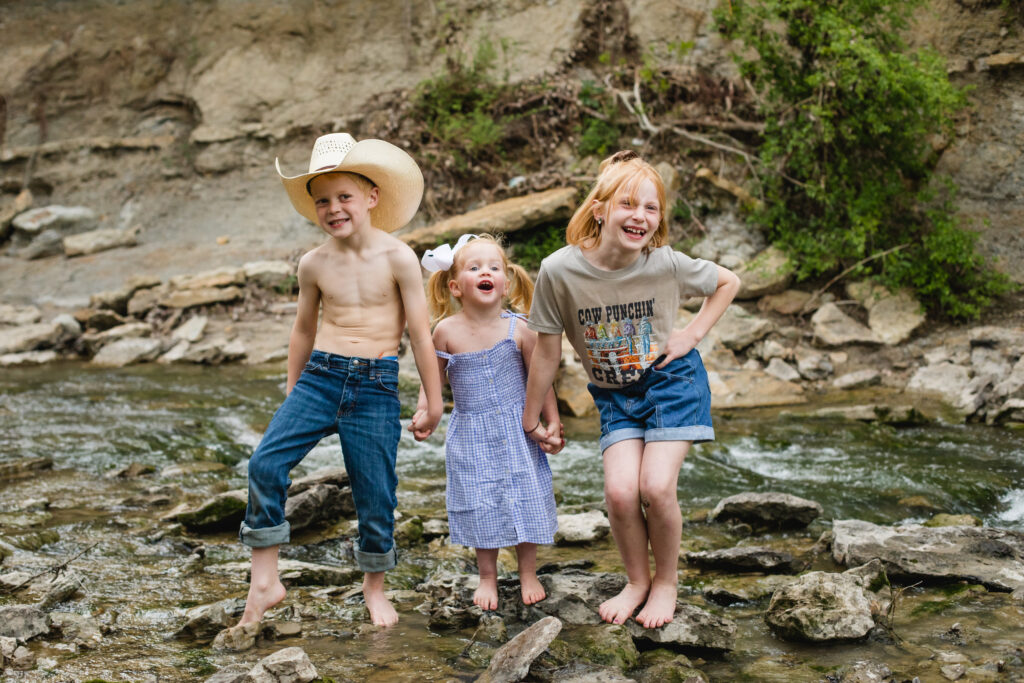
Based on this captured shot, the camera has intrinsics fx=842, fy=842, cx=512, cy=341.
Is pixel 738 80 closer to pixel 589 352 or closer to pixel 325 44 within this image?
pixel 325 44

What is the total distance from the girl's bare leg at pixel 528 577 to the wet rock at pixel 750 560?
2.89 ft

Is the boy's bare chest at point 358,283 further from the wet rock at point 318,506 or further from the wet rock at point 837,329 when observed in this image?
the wet rock at point 837,329

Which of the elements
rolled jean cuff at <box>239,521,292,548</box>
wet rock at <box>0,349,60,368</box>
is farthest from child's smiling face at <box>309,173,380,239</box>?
wet rock at <box>0,349,60,368</box>

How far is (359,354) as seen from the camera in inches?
120

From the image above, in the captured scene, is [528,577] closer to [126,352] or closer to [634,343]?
[634,343]

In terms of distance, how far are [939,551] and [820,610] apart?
986 mm

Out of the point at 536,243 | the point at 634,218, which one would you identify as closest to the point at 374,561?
the point at 634,218

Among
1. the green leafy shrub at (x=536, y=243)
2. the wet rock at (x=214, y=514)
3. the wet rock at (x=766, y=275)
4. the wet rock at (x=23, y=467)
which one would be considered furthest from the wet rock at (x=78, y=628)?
the green leafy shrub at (x=536, y=243)

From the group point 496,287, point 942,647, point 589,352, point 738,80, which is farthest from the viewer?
point 738,80

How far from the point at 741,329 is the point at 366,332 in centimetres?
590

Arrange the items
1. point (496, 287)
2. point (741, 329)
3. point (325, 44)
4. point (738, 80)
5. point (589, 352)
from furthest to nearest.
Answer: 1. point (325, 44)
2. point (738, 80)
3. point (741, 329)
4. point (496, 287)
5. point (589, 352)

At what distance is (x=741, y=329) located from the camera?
8281 millimetres

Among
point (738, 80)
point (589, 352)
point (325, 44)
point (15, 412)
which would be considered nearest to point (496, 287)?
point (589, 352)

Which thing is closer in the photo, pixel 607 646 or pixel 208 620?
pixel 607 646
